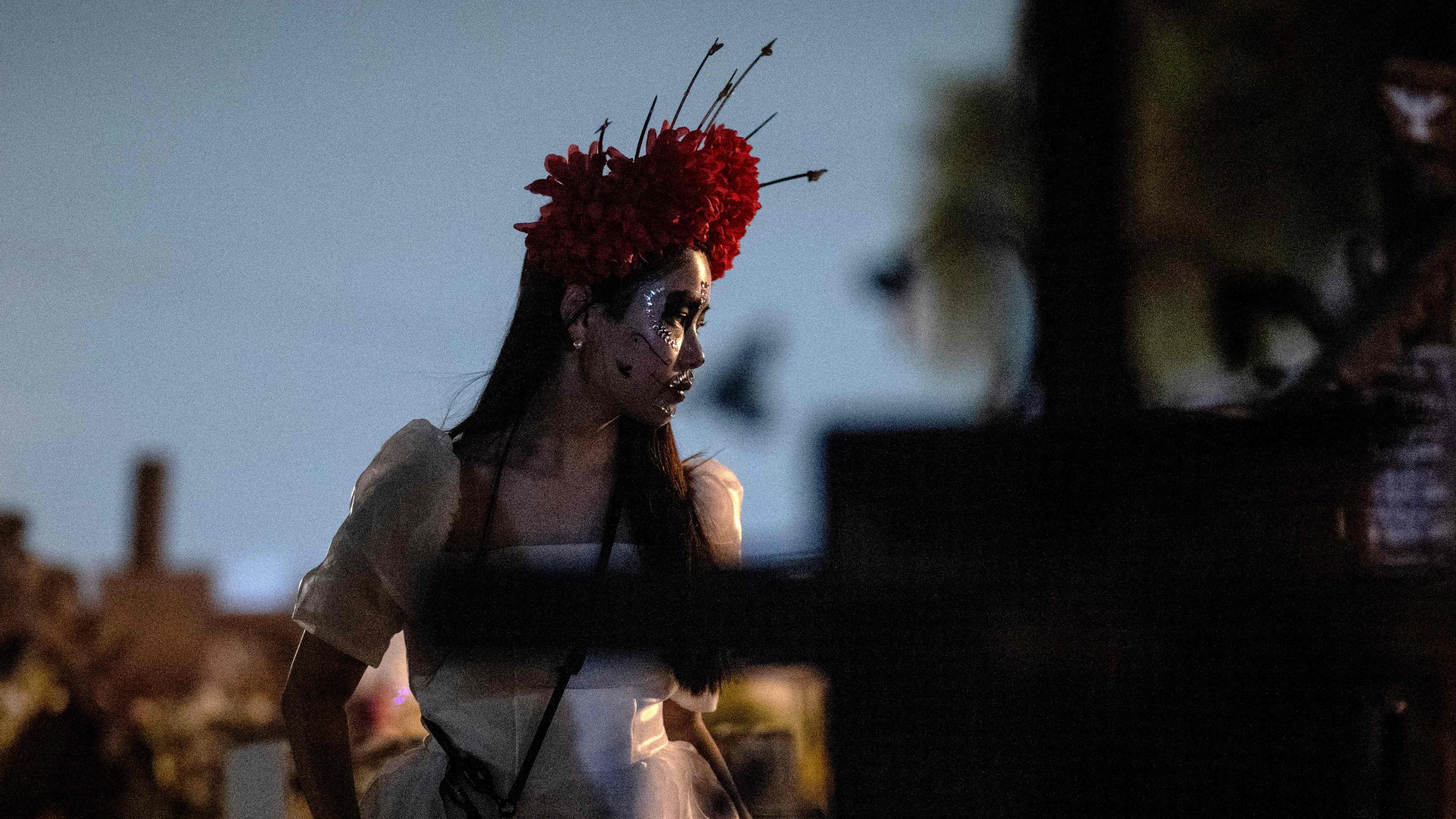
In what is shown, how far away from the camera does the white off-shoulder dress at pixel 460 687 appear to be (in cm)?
155

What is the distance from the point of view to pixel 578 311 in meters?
1.72

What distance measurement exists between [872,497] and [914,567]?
1.4 inches

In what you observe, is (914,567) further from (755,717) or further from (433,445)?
(755,717)

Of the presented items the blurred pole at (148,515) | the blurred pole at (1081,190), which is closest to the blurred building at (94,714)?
the blurred pole at (1081,190)

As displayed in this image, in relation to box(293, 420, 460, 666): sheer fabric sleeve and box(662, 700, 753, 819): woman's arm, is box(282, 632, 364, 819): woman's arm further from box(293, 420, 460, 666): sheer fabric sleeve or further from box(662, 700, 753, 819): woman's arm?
box(662, 700, 753, 819): woman's arm

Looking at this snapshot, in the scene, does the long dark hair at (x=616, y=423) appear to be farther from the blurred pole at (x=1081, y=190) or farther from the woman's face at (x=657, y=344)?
the blurred pole at (x=1081, y=190)

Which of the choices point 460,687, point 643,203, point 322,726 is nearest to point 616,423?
point 643,203

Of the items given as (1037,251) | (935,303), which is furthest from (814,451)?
(935,303)

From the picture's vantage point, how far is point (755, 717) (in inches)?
176

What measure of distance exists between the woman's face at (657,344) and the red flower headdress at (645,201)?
5cm

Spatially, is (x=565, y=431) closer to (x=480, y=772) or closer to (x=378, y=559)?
(x=378, y=559)

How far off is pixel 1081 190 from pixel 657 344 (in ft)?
3.63

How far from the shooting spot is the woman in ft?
5.10

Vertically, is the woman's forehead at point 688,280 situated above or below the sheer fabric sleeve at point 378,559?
above
